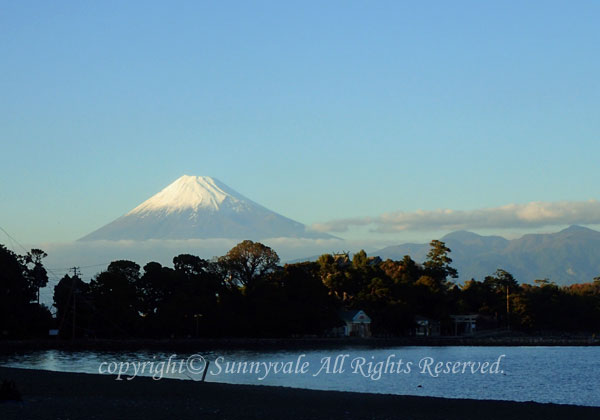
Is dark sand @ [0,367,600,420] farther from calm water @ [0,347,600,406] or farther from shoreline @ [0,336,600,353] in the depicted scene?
shoreline @ [0,336,600,353]

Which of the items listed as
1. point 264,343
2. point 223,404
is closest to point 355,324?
point 264,343

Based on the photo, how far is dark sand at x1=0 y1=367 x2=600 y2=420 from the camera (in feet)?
84.2

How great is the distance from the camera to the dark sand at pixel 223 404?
84.2 ft

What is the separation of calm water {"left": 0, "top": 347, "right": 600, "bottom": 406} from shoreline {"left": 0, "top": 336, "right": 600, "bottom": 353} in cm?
548

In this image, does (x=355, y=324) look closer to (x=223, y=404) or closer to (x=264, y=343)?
(x=264, y=343)

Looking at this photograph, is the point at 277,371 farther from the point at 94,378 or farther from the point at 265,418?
the point at 265,418

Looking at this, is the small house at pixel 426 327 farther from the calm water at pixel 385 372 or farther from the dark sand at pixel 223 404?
the dark sand at pixel 223 404

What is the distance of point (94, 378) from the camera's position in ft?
135

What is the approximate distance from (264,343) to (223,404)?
60.5 meters

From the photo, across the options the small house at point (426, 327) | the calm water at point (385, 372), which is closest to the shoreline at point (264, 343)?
the calm water at point (385, 372)

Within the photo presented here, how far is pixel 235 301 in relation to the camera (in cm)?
9081

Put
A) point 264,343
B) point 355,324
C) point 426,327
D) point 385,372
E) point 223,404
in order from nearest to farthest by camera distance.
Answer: point 223,404 → point 385,372 → point 264,343 → point 355,324 → point 426,327

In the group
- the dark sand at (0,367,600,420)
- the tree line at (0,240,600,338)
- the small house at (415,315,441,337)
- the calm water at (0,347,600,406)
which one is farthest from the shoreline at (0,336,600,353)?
the dark sand at (0,367,600,420)

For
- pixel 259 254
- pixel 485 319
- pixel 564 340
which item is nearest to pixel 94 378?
pixel 259 254
